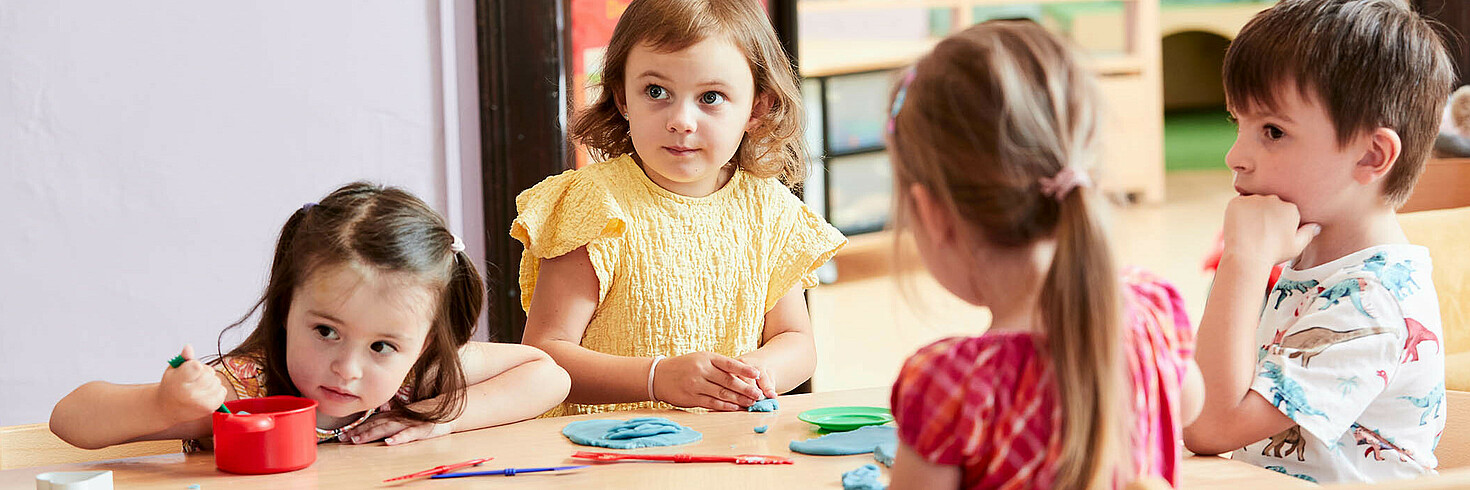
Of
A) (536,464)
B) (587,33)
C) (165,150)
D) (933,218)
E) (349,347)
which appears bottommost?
(536,464)

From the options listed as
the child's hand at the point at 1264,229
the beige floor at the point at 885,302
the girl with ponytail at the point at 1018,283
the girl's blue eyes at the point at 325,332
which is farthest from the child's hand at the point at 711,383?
the beige floor at the point at 885,302

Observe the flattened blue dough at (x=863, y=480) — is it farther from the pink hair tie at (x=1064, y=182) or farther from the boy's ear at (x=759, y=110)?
the boy's ear at (x=759, y=110)

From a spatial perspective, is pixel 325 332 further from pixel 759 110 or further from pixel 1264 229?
pixel 1264 229

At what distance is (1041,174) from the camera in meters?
0.73

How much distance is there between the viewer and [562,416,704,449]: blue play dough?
3.85 feet

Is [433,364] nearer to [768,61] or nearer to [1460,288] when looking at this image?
[768,61]

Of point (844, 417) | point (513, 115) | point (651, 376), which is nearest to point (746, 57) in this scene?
point (651, 376)

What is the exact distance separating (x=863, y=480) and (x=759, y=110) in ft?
2.33

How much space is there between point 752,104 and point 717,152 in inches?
4.1

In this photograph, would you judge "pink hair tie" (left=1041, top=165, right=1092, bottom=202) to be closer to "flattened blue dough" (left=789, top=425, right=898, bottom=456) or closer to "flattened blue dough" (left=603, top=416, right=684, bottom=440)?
"flattened blue dough" (left=789, top=425, right=898, bottom=456)

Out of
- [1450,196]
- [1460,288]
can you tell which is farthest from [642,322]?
[1450,196]

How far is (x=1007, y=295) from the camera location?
0.77 meters

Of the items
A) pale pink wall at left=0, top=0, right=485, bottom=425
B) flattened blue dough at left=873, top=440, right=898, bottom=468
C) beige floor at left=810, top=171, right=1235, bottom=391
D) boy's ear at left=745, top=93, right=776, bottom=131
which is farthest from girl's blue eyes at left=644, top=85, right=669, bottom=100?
beige floor at left=810, top=171, right=1235, bottom=391

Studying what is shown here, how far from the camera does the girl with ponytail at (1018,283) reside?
709mm
